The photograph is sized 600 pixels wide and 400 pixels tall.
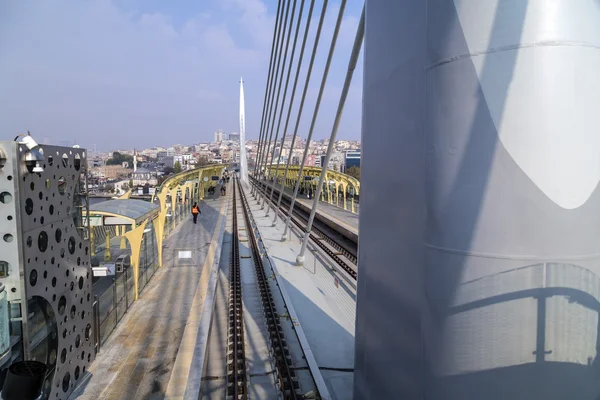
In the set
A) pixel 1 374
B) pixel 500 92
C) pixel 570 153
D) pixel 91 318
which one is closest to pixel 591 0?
pixel 500 92

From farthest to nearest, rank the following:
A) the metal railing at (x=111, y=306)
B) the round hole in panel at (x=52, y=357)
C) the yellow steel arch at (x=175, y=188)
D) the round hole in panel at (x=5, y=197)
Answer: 1. the yellow steel arch at (x=175, y=188)
2. the metal railing at (x=111, y=306)
3. the round hole in panel at (x=52, y=357)
4. the round hole in panel at (x=5, y=197)

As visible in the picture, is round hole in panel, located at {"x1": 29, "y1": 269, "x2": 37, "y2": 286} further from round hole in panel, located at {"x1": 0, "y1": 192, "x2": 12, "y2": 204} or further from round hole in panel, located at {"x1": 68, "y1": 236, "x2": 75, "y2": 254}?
round hole in panel, located at {"x1": 68, "y1": 236, "x2": 75, "y2": 254}

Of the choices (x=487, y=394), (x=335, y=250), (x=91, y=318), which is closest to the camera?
(x=487, y=394)

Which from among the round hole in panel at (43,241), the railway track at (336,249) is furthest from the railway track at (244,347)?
the railway track at (336,249)

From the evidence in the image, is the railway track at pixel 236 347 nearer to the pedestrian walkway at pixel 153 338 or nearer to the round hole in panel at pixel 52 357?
the pedestrian walkway at pixel 153 338

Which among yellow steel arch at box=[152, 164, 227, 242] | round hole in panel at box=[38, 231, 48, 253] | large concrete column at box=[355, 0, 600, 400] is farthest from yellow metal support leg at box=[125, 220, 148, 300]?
large concrete column at box=[355, 0, 600, 400]

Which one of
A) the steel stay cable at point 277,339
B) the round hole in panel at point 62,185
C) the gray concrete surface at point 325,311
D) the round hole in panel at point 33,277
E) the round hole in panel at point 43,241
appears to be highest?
the round hole in panel at point 62,185

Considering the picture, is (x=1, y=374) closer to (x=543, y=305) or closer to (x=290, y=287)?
(x=543, y=305)
